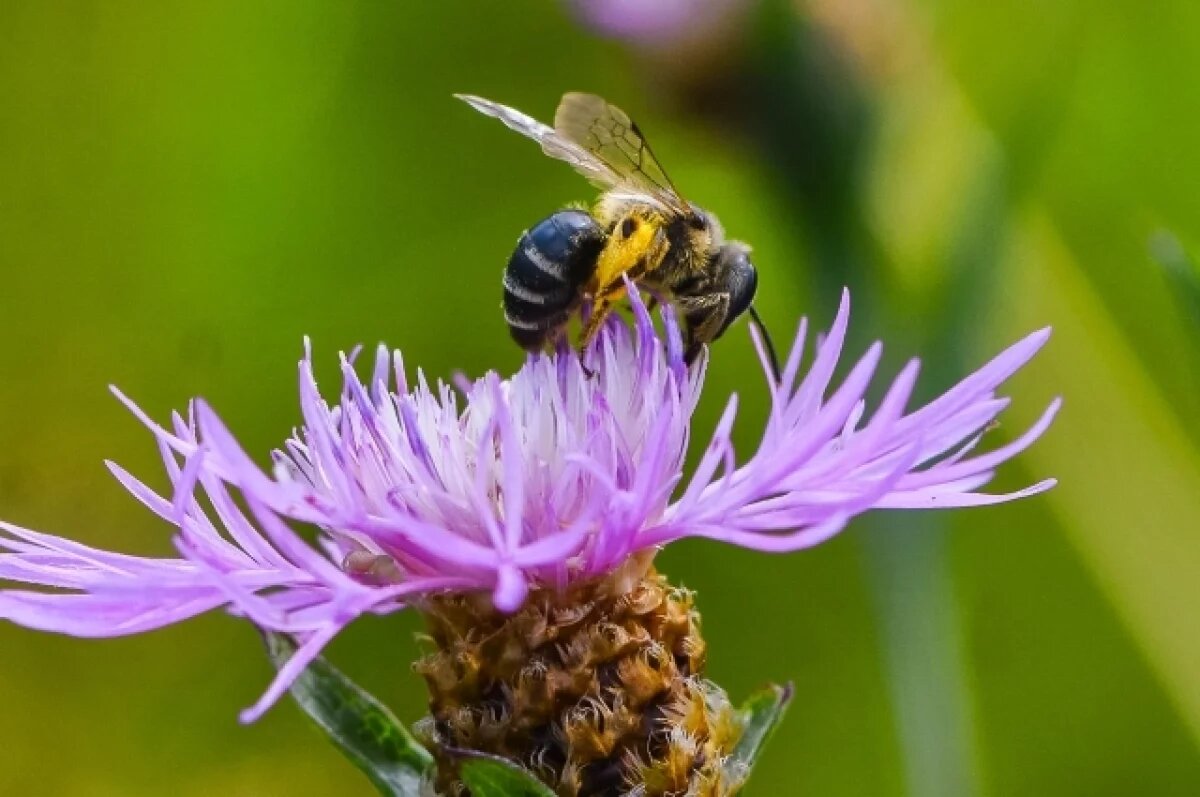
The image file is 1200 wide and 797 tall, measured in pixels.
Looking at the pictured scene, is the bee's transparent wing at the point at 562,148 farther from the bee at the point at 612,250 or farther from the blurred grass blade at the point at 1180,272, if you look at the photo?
the blurred grass blade at the point at 1180,272

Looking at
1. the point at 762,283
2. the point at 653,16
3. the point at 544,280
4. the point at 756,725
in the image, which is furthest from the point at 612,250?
the point at 762,283

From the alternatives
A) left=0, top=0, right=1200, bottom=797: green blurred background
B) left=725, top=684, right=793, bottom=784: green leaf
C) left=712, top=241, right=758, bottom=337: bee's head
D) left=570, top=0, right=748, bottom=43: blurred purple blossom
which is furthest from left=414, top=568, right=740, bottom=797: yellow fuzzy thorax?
left=570, top=0, right=748, bottom=43: blurred purple blossom

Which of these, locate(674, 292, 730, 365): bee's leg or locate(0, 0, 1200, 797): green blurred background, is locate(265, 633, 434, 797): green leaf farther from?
locate(0, 0, 1200, 797): green blurred background

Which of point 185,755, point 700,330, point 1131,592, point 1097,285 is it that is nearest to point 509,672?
point 700,330

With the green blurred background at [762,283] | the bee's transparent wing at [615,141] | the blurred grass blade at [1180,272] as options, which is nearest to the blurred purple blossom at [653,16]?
the green blurred background at [762,283]

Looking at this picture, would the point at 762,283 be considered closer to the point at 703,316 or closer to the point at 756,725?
the point at 703,316
